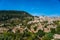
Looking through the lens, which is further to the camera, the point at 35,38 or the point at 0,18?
the point at 0,18

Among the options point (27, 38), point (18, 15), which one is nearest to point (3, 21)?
point (18, 15)

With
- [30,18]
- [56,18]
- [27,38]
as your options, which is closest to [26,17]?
[30,18]

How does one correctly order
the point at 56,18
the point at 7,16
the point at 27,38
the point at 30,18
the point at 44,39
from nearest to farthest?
1. the point at 44,39
2. the point at 27,38
3. the point at 56,18
4. the point at 30,18
5. the point at 7,16

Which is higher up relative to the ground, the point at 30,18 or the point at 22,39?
the point at 30,18

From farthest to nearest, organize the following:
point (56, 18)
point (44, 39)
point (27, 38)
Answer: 1. point (56, 18)
2. point (27, 38)
3. point (44, 39)

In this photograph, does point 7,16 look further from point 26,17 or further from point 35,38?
point 35,38

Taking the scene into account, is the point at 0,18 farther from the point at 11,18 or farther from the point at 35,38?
the point at 35,38

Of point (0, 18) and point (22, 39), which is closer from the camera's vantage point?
point (22, 39)

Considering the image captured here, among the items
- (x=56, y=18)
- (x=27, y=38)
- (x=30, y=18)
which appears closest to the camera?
(x=27, y=38)

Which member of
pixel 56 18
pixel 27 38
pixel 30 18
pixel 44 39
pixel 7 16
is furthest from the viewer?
pixel 7 16
